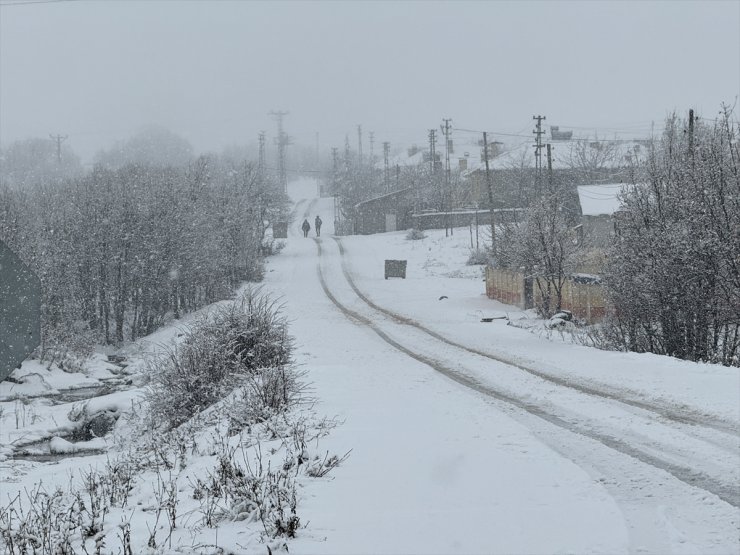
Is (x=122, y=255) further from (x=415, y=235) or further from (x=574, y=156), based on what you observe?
(x=574, y=156)

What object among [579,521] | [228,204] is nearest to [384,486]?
[579,521]

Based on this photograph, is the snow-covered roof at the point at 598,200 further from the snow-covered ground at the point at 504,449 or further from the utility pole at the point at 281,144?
the utility pole at the point at 281,144

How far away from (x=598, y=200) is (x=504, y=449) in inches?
1886

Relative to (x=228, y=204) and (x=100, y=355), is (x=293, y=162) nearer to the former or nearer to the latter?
(x=228, y=204)

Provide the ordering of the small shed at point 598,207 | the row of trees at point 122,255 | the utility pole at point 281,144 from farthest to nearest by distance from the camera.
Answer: the utility pole at point 281,144 → the small shed at point 598,207 → the row of trees at point 122,255

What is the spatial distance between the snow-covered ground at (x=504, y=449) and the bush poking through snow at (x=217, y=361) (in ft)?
3.22

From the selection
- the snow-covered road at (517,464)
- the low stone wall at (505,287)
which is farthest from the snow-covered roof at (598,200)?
the snow-covered road at (517,464)

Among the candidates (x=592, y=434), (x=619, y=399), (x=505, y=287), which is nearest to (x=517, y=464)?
(x=592, y=434)

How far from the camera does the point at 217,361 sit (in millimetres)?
12391

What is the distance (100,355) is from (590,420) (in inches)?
1102

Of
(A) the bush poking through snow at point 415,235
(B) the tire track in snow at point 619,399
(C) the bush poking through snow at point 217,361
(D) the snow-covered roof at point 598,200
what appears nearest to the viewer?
(B) the tire track in snow at point 619,399

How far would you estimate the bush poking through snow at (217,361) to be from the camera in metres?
12.0

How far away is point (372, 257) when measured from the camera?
5225 centimetres

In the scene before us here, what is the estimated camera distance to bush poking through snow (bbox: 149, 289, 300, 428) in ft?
39.2
